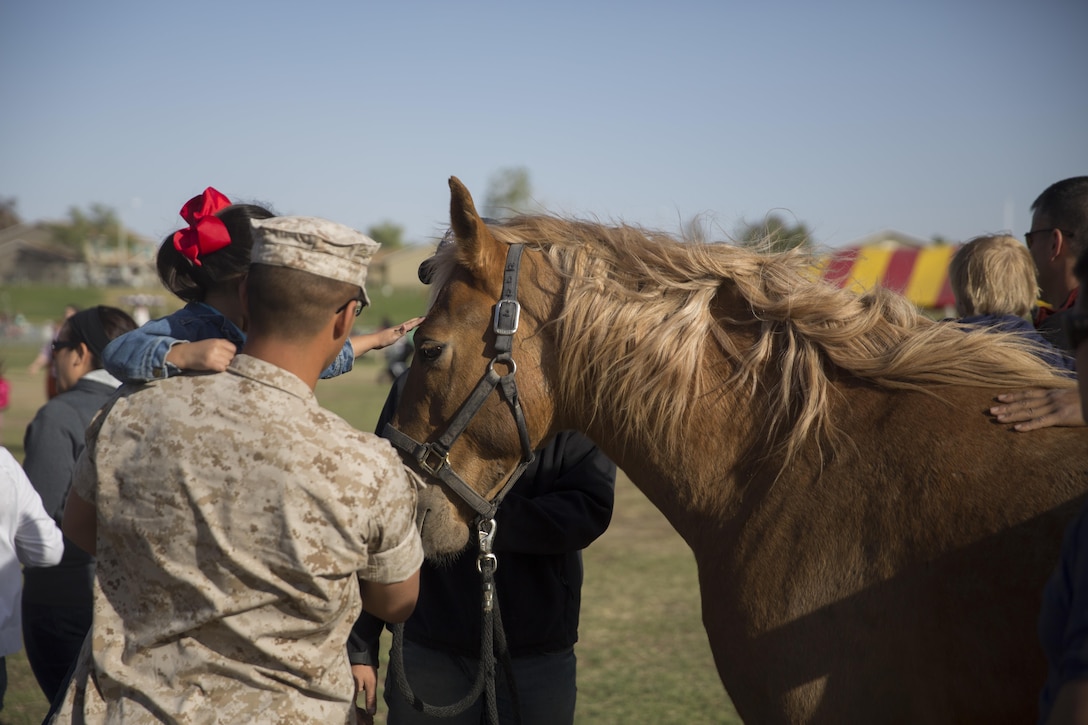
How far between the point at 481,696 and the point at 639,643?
12.2 feet

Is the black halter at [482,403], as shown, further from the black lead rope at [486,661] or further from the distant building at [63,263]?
the distant building at [63,263]

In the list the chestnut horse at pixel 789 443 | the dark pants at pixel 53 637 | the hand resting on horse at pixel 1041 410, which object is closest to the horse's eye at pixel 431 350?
the chestnut horse at pixel 789 443

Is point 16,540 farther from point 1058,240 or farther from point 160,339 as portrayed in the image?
point 1058,240

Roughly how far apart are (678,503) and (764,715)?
0.61 meters

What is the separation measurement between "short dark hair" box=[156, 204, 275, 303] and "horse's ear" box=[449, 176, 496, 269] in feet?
2.00

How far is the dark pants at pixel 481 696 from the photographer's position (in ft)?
9.34

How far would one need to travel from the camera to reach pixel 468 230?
2377mm

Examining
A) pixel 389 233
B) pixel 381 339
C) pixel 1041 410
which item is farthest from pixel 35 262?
pixel 1041 410

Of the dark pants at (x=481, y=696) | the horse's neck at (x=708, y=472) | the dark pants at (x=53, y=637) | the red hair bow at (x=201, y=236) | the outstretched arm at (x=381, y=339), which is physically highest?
the red hair bow at (x=201, y=236)

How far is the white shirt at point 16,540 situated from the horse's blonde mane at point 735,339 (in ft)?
8.12

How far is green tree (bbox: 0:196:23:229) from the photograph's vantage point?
84.3 meters

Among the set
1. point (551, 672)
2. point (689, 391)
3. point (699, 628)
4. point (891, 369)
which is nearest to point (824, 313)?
point (891, 369)

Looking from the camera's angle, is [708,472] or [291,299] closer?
[291,299]

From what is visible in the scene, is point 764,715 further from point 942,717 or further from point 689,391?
point 689,391
